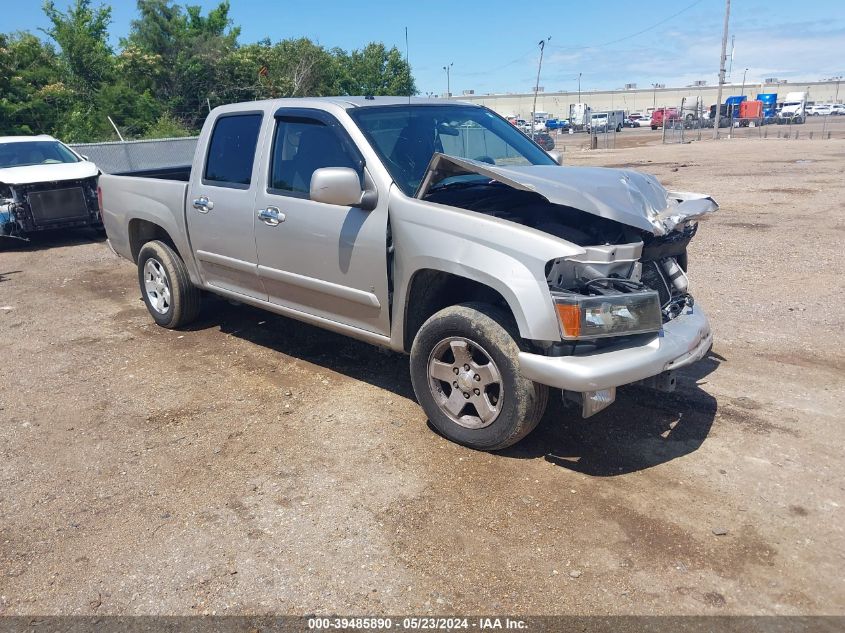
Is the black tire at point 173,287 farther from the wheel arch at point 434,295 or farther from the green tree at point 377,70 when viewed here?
the green tree at point 377,70

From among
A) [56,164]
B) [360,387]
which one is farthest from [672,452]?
[56,164]

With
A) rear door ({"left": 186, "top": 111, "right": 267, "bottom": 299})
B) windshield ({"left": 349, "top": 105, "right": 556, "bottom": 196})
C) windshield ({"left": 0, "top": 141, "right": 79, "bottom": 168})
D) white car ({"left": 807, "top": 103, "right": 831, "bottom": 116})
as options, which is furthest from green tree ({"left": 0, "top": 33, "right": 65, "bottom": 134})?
white car ({"left": 807, "top": 103, "right": 831, "bottom": 116})

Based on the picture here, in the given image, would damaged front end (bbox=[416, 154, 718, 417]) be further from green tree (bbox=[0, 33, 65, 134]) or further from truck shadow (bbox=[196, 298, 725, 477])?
green tree (bbox=[0, 33, 65, 134])

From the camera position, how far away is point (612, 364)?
3.51 metres

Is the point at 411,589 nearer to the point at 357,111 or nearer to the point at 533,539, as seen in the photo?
the point at 533,539

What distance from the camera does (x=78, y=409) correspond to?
488cm

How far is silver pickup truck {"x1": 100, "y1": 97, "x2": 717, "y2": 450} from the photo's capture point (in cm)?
359

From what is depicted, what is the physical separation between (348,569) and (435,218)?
6.36 feet

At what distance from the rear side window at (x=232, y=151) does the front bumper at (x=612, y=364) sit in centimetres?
281

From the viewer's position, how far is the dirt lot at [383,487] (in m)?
2.94

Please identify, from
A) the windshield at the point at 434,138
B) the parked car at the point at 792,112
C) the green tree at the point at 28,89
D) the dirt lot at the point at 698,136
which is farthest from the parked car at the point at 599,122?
the windshield at the point at 434,138

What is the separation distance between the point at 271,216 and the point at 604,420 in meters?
2.66

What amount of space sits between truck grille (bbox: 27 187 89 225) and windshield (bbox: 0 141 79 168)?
986 mm

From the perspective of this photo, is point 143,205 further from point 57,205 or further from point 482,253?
point 57,205
